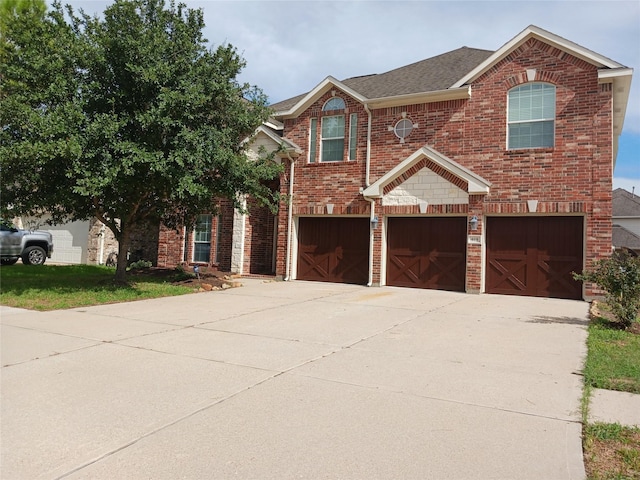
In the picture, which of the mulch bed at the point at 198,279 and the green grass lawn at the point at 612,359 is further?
the mulch bed at the point at 198,279

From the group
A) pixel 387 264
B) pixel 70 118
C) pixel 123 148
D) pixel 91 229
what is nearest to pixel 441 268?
pixel 387 264

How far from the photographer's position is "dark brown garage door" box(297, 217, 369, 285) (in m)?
15.5

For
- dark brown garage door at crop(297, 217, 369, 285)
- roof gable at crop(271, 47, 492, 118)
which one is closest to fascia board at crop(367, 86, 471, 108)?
roof gable at crop(271, 47, 492, 118)

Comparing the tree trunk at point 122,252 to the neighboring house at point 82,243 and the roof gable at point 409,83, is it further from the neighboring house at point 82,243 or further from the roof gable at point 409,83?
the neighboring house at point 82,243

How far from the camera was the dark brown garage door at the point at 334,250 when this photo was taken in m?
15.5

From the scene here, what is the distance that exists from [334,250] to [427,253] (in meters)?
3.20

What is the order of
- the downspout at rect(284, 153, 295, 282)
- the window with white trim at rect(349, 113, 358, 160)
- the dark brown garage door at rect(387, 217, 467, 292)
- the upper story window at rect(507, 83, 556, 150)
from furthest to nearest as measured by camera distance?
the downspout at rect(284, 153, 295, 282) < the window with white trim at rect(349, 113, 358, 160) < the dark brown garage door at rect(387, 217, 467, 292) < the upper story window at rect(507, 83, 556, 150)

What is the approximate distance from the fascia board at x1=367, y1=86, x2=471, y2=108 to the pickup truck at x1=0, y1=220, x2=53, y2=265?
14239 mm

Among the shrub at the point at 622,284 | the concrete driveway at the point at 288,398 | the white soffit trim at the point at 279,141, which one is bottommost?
the concrete driveway at the point at 288,398

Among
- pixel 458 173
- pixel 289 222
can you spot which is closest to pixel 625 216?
pixel 458 173

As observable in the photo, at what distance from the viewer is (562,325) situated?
8.55m

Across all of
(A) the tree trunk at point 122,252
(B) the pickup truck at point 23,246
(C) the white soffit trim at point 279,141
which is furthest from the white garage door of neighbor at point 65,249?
(C) the white soffit trim at point 279,141

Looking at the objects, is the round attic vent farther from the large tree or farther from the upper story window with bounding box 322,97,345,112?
the large tree

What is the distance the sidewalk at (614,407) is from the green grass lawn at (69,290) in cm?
939
